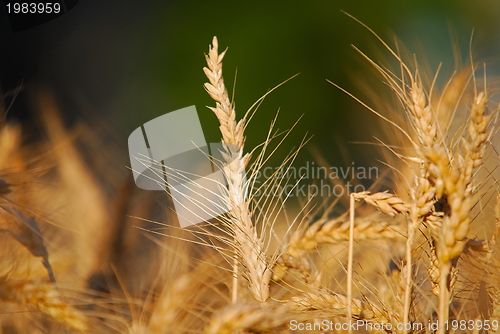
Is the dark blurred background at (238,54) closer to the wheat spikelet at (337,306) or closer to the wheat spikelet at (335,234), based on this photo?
the wheat spikelet at (335,234)

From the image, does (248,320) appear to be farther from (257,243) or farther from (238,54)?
(238,54)

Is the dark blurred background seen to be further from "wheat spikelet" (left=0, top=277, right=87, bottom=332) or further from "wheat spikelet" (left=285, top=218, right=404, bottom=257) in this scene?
"wheat spikelet" (left=0, top=277, right=87, bottom=332)

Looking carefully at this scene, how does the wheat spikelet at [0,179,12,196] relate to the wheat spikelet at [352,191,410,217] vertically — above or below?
above

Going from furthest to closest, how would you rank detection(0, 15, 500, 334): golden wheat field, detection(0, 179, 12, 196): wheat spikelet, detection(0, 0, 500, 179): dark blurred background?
detection(0, 0, 500, 179): dark blurred background → detection(0, 179, 12, 196): wheat spikelet → detection(0, 15, 500, 334): golden wheat field

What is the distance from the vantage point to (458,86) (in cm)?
46

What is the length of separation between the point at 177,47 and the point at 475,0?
669mm

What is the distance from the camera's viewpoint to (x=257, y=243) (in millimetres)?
359

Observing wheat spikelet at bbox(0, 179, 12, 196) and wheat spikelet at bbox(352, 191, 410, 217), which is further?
wheat spikelet at bbox(0, 179, 12, 196)

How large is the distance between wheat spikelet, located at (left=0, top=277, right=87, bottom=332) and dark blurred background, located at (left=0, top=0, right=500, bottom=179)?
1.40ft

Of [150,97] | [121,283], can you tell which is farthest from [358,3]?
[121,283]

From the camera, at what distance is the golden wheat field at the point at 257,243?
0.27 meters

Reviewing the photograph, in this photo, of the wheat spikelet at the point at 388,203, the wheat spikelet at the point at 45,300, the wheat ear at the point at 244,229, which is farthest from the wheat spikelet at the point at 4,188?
the wheat spikelet at the point at 388,203

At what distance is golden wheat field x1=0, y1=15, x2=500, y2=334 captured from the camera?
0.27 metres

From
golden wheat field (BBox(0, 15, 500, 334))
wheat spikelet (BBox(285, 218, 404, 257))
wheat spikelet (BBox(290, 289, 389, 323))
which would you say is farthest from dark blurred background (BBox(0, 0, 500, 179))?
wheat spikelet (BBox(290, 289, 389, 323))
